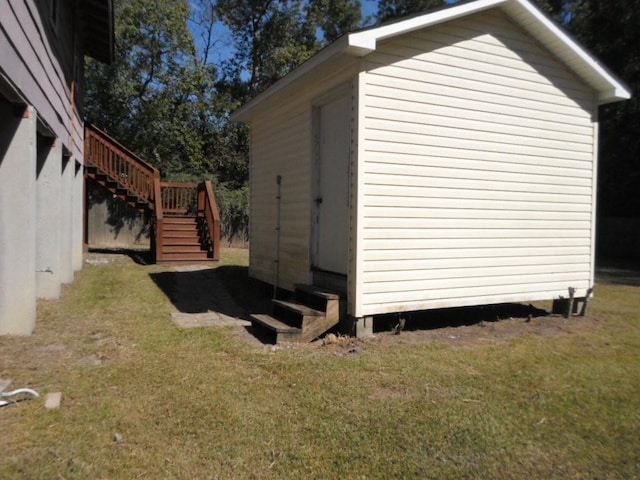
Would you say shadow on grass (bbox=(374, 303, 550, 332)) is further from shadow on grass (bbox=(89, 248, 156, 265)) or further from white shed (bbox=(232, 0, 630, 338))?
shadow on grass (bbox=(89, 248, 156, 265))

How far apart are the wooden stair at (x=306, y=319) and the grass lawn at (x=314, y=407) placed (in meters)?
0.23

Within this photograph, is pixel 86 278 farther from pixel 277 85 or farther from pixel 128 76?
pixel 128 76

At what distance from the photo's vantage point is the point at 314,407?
12.0 ft

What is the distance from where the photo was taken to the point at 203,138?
2286 cm

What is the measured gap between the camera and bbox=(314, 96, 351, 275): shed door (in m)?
5.89

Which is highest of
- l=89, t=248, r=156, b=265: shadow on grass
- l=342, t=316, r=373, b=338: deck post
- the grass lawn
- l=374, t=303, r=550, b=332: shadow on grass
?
l=89, t=248, r=156, b=265: shadow on grass

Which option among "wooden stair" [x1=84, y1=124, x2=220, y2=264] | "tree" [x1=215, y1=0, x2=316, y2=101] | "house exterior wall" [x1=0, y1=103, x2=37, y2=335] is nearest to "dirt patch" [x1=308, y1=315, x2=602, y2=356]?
"house exterior wall" [x1=0, y1=103, x2=37, y2=335]

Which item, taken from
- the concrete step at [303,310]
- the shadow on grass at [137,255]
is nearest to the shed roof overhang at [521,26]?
the concrete step at [303,310]

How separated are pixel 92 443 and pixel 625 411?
3732 millimetres

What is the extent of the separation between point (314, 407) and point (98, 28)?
10.1m

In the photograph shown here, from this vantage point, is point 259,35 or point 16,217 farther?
point 259,35

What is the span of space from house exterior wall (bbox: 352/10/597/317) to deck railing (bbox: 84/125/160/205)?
9263 millimetres

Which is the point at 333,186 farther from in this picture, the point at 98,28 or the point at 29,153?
the point at 98,28

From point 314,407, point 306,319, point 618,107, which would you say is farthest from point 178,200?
point 618,107
